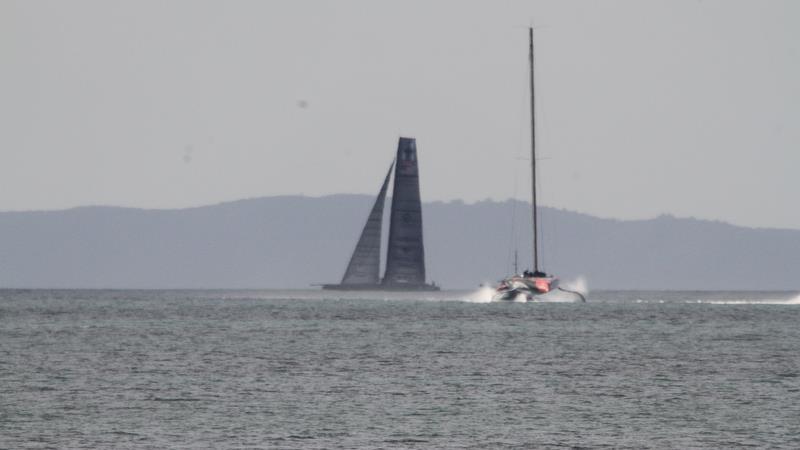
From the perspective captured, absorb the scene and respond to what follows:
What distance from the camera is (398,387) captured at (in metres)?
62.6

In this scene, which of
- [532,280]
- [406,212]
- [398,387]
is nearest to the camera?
[398,387]

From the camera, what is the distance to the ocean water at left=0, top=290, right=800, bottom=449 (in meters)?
47.5

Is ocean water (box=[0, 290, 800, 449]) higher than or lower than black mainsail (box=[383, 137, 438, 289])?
lower

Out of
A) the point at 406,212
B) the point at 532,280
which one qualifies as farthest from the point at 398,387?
the point at 406,212

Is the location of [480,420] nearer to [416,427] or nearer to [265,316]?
[416,427]

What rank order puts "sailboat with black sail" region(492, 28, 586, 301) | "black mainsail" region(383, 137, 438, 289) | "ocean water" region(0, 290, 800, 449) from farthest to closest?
"black mainsail" region(383, 137, 438, 289) < "sailboat with black sail" region(492, 28, 586, 301) < "ocean water" region(0, 290, 800, 449)

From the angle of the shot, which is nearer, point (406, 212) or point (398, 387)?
point (398, 387)

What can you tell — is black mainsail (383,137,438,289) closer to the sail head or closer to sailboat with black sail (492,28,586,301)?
the sail head

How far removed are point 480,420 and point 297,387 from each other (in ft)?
42.2

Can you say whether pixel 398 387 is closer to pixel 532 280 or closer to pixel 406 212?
pixel 532 280

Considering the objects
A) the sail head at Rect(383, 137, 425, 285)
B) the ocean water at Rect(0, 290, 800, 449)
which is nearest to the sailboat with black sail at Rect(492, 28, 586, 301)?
the ocean water at Rect(0, 290, 800, 449)

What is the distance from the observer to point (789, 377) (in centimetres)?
6906

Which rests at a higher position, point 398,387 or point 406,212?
point 406,212

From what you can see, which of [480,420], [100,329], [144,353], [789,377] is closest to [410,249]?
[100,329]
